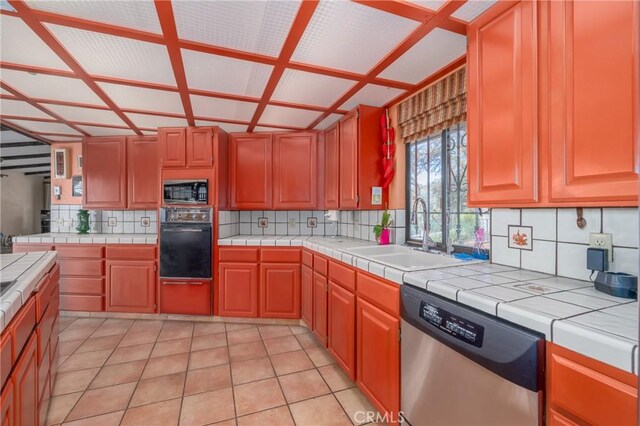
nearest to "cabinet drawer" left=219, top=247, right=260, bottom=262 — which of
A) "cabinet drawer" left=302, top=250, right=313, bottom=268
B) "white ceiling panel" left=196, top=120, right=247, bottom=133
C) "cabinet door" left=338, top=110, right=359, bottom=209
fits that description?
"cabinet drawer" left=302, top=250, right=313, bottom=268

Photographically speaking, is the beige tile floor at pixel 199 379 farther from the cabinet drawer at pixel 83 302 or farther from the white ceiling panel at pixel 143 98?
the white ceiling panel at pixel 143 98

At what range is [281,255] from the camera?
2928mm

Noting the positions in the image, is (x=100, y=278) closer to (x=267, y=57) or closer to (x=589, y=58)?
(x=267, y=57)

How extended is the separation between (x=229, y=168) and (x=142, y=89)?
1.28 metres

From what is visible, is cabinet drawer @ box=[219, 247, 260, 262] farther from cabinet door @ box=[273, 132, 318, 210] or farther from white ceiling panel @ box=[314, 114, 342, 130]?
white ceiling panel @ box=[314, 114, 342, 130]

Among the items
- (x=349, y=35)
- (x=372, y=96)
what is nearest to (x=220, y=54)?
(x=349, y=35)

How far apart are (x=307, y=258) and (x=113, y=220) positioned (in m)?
2.87

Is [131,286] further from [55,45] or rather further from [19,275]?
[55,45]

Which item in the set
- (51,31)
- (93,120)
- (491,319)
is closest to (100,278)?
(93,120)

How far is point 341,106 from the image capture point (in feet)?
8.40

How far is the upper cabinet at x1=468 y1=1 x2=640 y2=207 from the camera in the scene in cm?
89

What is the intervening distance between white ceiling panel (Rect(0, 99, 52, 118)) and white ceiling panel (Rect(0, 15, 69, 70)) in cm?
94

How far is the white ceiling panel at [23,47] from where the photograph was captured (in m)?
1.45

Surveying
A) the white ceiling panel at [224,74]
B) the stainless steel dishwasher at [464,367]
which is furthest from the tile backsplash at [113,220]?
the stainless steel dishwasher at [464,367]
